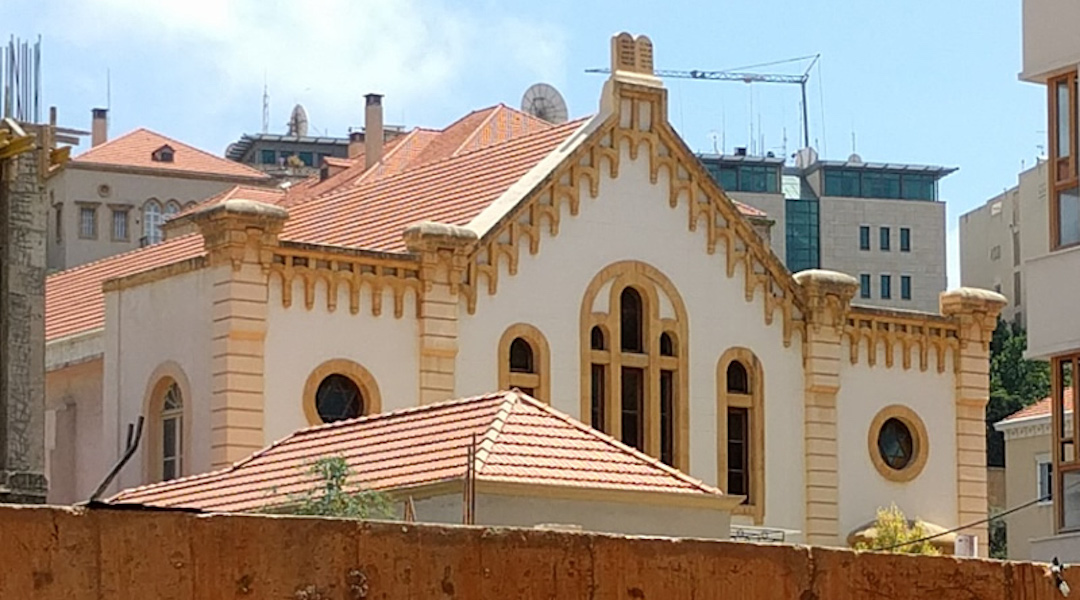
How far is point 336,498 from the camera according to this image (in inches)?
1077

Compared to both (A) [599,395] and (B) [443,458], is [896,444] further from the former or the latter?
(B) [443,458]

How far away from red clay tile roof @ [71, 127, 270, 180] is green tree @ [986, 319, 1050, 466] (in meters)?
25.3

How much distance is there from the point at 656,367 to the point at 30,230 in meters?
15.9

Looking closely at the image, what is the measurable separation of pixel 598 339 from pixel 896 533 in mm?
5356

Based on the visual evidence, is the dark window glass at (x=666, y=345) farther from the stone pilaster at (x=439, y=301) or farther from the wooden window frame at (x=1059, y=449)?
the wooden window frame at (x=1059, y=449)

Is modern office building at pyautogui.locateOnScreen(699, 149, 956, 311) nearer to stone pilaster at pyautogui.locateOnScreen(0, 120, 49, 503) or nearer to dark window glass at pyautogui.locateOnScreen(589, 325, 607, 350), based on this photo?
dark window glass at pyautogui.locateOnScreen(589, 325, 607, 350)

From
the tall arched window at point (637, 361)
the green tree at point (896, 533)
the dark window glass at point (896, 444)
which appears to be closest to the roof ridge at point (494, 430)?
the tall arched window at point (637, 361)

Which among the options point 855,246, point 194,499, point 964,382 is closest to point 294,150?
point 855,246

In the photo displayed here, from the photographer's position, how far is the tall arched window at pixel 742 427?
1635 inches

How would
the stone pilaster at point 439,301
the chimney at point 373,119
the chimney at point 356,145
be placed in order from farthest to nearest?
the chimney at point 356,145 < the chimney at point 373,119 < the stone pilaster at point 439,301

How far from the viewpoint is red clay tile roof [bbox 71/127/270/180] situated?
91875mm

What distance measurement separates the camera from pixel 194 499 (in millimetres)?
30141

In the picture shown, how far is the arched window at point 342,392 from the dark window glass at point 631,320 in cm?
436

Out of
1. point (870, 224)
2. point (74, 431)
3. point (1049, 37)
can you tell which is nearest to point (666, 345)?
point (74, 431)
